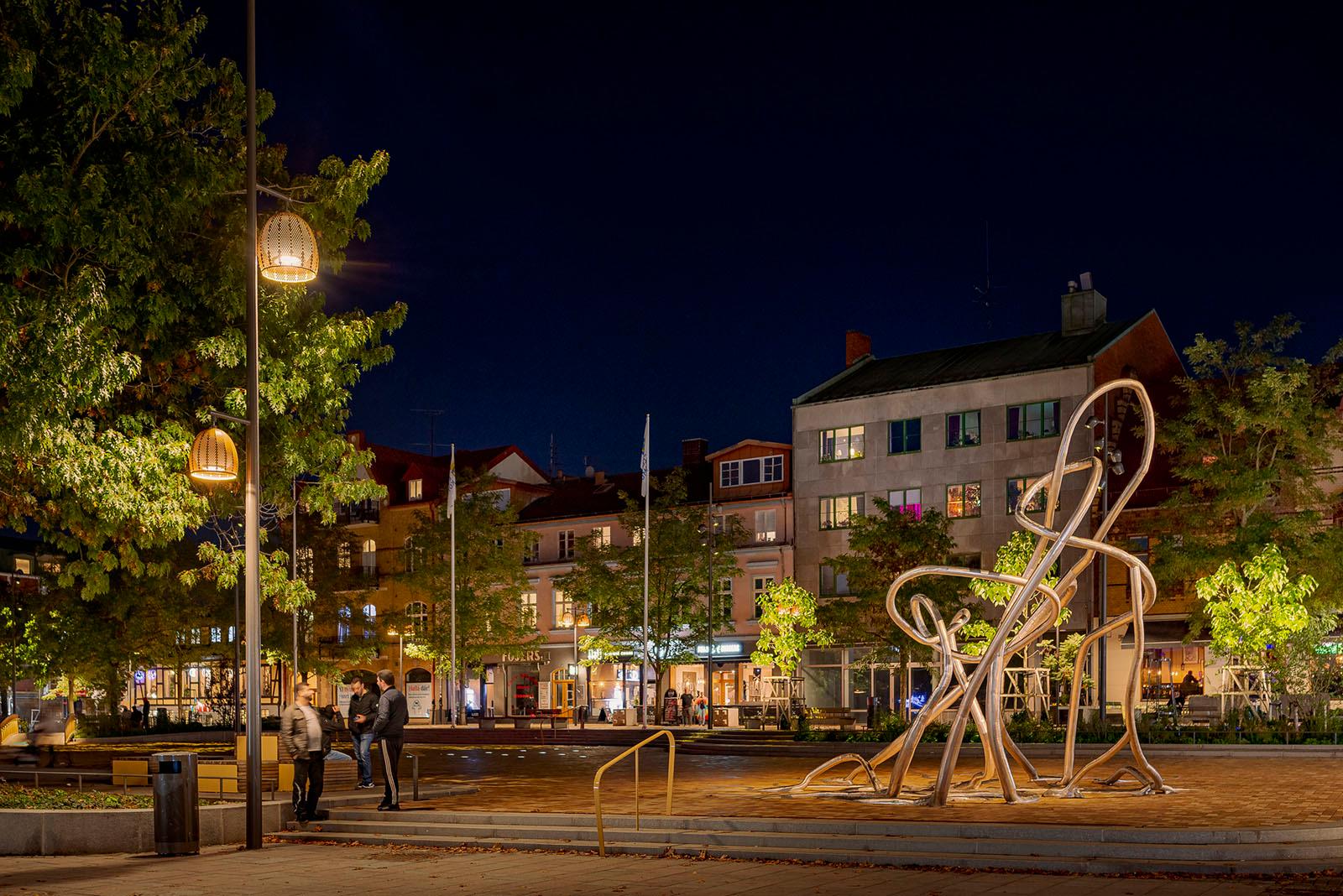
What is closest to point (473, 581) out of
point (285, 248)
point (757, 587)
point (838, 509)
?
point (757, 587)

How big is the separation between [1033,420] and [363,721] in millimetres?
39163

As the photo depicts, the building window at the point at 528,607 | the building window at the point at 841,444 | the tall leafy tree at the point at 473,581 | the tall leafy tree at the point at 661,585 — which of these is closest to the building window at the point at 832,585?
the tall leafy tree at the point at 661,585

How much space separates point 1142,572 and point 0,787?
15.9 metres

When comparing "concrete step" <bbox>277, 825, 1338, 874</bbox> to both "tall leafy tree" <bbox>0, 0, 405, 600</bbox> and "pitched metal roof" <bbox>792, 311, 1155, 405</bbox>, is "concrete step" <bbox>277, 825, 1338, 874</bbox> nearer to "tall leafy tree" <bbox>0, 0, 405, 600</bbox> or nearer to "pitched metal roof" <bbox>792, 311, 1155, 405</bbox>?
"tall leafy tree" <bbox>0, 0, 405, 600</bbox>

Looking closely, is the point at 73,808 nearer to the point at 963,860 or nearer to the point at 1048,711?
the point at 963,860

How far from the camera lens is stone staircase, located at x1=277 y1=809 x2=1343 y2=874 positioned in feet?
49.1

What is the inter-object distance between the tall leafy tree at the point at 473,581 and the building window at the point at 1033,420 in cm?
2172

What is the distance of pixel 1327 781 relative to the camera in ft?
78.3

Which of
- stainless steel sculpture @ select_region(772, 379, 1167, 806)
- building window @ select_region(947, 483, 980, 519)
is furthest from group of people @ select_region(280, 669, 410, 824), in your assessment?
building window @ select_region(947, 483, 980, 519)

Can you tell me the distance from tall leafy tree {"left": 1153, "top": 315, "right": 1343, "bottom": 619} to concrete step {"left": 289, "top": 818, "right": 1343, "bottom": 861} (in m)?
25.6

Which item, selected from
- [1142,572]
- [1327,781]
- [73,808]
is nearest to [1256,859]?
[1142,572]

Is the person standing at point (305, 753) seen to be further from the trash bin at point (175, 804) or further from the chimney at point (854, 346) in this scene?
the chimney at point (854, 346)

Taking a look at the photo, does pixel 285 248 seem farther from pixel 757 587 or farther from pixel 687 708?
pixel 757 587

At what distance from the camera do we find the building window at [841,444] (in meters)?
61.0
